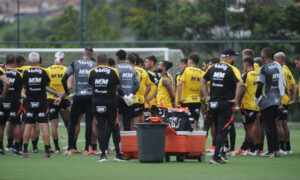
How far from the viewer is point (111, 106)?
12422 millimetres

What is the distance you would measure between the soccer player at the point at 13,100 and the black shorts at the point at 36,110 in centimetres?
104

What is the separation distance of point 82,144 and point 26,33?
45.8m

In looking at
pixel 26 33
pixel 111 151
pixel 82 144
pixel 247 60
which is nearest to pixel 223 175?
pixel 247 60

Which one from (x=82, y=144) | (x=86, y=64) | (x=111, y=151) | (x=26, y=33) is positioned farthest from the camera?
(x=26, y=33)

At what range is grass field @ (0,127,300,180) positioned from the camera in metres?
10.1

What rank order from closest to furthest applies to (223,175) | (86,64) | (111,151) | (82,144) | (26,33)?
(223,175)
(86,64)
(111,151)
(82,144)
(26,33)

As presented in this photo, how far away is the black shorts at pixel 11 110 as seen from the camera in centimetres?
1433

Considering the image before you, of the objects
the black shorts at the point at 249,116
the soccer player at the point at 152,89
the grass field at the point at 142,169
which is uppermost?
the soccer player at the point at 152,89

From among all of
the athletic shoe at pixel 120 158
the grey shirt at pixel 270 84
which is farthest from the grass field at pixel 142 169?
the grey shirt at pixel 270 84

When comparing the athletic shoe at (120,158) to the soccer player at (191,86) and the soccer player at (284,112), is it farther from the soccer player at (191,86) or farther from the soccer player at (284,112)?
the soccer player at (284,112)

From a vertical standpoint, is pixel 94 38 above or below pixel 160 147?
above

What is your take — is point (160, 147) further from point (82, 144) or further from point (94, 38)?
point (94, 38)

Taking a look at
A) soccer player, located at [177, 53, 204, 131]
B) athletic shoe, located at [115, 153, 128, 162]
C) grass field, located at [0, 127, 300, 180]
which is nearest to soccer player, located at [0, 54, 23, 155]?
grass field, located at [0, 127, 300, 180]

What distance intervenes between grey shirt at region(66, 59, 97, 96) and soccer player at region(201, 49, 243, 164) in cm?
295
